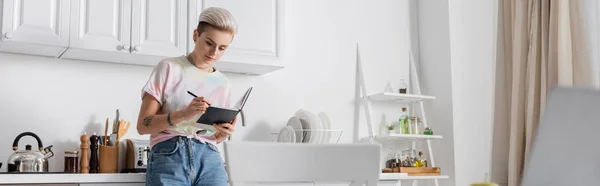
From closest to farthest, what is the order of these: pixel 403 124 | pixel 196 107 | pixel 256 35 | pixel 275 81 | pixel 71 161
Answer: pixel 196 107 < pixel 71 161 < pixel 256 35 < pixel 275 81 < pixel 403 124

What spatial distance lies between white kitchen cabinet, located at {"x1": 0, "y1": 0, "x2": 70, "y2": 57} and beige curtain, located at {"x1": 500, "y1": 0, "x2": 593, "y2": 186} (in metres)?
2.50

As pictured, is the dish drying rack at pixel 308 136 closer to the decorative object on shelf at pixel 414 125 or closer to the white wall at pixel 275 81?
the white wall at pixel 275 81

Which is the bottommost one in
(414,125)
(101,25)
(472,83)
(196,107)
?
(414,125)

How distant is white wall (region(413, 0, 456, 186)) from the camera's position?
4102mm

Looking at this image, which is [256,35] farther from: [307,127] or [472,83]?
[472,83]

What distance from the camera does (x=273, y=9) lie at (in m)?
3.51

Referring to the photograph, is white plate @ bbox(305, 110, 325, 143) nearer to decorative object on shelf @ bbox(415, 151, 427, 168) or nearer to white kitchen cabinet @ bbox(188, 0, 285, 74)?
white kitchen cabinet @ bbox(188, 0, 285, 74)

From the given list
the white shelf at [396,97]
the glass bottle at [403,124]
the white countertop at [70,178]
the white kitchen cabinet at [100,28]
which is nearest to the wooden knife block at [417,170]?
the glass bottle at [403,124]

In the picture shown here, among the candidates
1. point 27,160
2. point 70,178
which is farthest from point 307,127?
point 27,160

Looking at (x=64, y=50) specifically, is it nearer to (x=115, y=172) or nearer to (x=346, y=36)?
(x=115, y=172)

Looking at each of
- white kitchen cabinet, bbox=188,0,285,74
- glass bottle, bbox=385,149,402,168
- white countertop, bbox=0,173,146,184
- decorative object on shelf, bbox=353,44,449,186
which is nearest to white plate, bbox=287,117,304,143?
white kitchen cabinet, bbox=188,0,285,74

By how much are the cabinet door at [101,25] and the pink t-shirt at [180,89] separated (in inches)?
32.6

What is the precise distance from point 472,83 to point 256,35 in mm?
1457

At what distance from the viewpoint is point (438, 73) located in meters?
4.21
